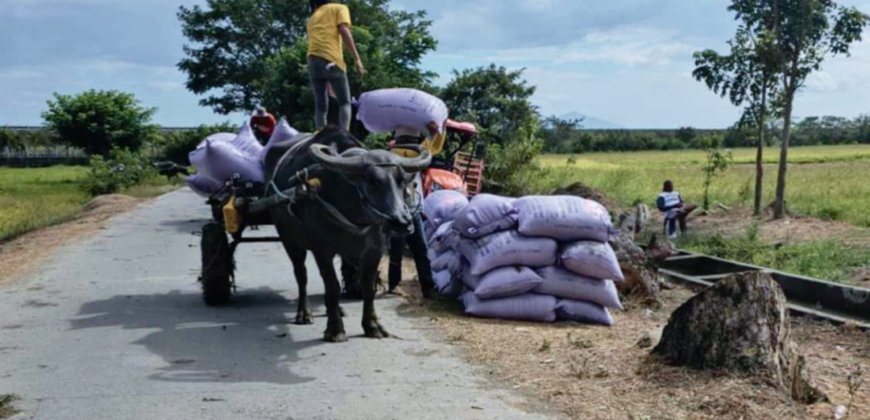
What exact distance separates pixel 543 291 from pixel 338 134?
2517mm

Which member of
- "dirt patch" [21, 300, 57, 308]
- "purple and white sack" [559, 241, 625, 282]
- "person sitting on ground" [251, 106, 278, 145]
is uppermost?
"person sitting on ground" [251, 106, 278, 145]

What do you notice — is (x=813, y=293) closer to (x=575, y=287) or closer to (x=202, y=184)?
(x=575, y=287)

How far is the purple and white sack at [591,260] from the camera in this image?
8664mm

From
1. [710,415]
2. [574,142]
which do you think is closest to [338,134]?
[710,415]

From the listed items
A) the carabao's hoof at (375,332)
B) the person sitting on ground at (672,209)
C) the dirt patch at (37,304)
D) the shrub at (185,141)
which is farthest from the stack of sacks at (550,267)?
the shrub at (185,141)

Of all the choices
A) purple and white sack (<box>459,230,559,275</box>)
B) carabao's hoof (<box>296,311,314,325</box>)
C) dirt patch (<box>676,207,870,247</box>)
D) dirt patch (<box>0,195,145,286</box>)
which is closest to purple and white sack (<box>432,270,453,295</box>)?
purple and white sack (<box>459,230,559,275</box>)

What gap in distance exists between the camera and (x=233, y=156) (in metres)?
9.60

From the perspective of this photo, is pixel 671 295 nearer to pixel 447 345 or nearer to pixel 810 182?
pixel 447 345

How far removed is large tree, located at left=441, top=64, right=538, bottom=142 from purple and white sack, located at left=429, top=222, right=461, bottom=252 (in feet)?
67.0

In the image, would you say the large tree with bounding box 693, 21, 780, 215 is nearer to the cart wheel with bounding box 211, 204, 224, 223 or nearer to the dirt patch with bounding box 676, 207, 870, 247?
the dirt patch with bounding box 676, 207, 870, 247

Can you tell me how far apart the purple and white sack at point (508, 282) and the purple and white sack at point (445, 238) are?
3.24 feet

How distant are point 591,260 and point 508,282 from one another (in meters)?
0.82

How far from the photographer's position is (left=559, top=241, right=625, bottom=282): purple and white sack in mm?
8664

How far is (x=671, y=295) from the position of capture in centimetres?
1074
